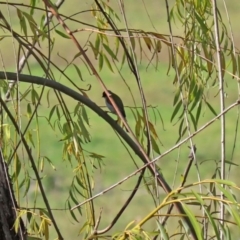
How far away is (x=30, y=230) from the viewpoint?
3.61ft

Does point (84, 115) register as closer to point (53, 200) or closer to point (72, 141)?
point (72, 141)

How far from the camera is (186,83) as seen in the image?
43.8 inches

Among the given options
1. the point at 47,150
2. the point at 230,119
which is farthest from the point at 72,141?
the point at 230,119

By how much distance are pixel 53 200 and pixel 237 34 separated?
6.05 m

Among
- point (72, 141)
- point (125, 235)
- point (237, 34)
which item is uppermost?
point (237, 34)

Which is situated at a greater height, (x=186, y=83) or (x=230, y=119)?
(x=230, y=119)

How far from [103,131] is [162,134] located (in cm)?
109

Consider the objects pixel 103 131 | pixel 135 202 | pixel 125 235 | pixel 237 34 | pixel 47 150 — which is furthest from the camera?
pixel 237 34

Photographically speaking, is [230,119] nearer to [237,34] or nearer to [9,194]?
[237,34]

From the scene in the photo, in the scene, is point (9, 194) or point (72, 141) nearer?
point (9, 194)

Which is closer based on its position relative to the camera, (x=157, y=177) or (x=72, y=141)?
(x=157, y=177)

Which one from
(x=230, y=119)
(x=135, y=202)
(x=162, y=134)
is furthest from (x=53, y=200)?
(x=230, y=119)

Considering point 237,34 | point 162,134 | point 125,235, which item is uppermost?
point 237,34

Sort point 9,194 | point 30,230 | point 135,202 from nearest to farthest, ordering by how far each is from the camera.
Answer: point 9,194 < point 30,230 < point 135,202
